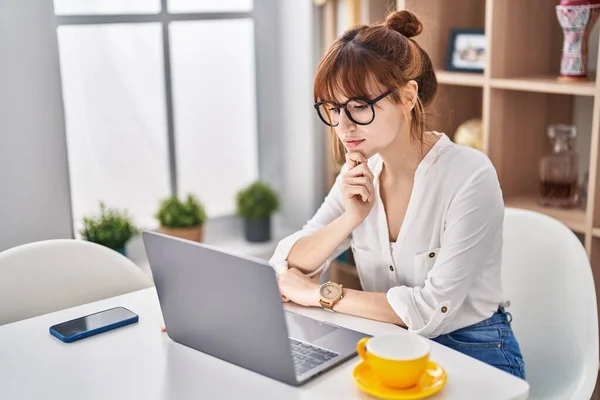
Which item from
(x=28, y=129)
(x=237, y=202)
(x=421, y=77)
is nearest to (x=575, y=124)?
(x=421, y=77)

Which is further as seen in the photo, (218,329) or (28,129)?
(28,129)

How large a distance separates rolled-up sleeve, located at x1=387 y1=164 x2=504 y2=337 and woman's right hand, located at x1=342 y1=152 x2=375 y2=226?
0.18m

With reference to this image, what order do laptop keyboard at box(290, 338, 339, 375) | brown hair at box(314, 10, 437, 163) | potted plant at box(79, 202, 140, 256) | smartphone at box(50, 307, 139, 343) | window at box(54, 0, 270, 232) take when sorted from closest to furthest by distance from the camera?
1. laptop keyboard at box(290, 338, 339, 375)
2. smartphone at box(50, 307, 139, 343)
3. brown hair at box(314, 10, 437, 163)
4. potted plant at box(79, 202, 140, 256)
5. window at box(54, 0, 270, 232)

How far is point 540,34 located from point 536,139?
312 millimetres

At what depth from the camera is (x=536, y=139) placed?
101 inches

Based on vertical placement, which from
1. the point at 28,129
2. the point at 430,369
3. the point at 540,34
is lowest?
the point at 430,369

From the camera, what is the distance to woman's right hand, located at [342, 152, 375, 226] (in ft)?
5.97

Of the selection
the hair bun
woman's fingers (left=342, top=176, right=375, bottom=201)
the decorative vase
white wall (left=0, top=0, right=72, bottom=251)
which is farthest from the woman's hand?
the decorative vase

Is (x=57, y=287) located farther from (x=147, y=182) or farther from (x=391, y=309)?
(x=147, y=182)

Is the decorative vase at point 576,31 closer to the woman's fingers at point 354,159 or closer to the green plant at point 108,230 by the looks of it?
the woman's fingers at point 354,159

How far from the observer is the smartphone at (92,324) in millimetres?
1602

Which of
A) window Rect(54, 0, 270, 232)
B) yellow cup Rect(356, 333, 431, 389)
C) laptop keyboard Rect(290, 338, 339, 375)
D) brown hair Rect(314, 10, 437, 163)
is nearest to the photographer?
yellow cup Rect(356, 333, 431, 389)

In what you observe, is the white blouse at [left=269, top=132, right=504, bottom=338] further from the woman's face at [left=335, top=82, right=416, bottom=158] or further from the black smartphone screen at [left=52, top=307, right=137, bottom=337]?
the black smartphone screen at [left=52, top=307, right=137, bottom=337]

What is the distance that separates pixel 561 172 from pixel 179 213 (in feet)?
3.93
